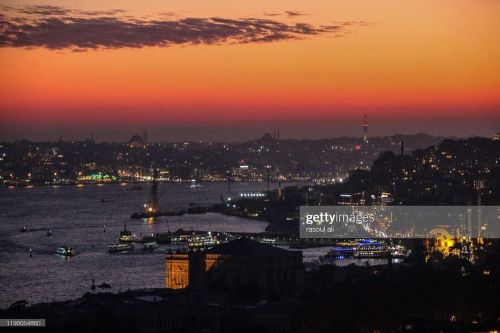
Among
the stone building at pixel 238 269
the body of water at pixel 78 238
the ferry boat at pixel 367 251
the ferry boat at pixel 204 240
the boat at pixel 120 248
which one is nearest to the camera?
the stone building at pixel 238 269

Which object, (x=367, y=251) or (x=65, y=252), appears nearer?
(x=65, y=252)

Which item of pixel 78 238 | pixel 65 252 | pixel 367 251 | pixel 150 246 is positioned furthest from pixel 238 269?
pixel 78 238

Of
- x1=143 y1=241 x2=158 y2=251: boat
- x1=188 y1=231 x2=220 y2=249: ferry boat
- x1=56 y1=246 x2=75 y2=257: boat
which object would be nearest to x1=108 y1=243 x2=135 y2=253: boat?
x1=143 y1=241 x2=158 y2=251: boat

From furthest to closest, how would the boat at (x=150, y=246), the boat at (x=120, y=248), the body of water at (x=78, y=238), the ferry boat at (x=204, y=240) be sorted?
the boat at (x=150, y=246), the ferry boat at (x=204, y=240), the boat at (x=120, y=248), the body of water at (x=78, y=238)

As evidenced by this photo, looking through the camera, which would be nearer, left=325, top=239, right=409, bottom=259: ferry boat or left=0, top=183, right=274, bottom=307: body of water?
left=0, top=183, right=274, bottom=307: body of water

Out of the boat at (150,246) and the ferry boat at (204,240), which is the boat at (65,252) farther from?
the ferry boat at (204,240)

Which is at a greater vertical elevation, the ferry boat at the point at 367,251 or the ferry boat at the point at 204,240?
the ferry boat at the point at 204,240

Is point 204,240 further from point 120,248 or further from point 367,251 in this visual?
point 367,251

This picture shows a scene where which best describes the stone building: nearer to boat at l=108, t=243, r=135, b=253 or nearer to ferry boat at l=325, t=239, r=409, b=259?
ferry boat at l=325, t=239, r=409, b=259

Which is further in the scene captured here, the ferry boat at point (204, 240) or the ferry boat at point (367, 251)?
the ferry boat at point (204, 240)

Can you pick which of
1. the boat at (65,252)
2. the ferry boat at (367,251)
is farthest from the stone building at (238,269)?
the ferry boat at (367,251)

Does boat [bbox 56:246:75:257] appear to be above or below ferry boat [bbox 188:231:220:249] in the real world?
below

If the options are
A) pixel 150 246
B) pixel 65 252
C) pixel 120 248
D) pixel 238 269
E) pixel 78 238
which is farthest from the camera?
pixel 78 238
